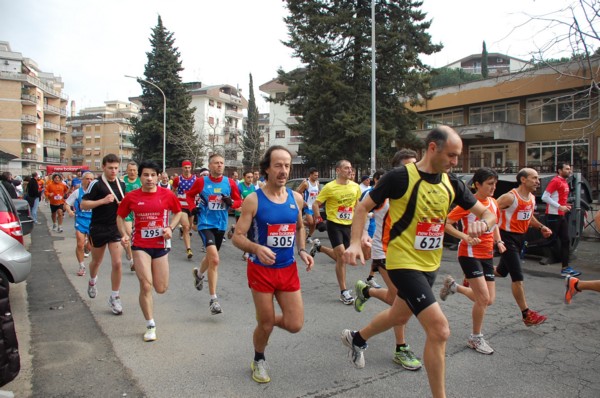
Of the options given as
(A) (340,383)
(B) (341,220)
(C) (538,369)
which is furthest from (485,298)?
(B) (341,220)

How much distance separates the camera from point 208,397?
3.41m

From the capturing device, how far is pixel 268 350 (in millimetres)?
4398

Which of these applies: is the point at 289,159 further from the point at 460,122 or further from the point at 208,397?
the point at 460,122

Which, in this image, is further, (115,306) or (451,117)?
(451,117)

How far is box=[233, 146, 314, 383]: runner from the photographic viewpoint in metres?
3.64

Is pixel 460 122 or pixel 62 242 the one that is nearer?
pixel 62 242

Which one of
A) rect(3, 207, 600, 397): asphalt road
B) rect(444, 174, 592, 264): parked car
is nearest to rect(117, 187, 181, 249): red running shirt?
rect(3, 207, 600, 397): asphalt road

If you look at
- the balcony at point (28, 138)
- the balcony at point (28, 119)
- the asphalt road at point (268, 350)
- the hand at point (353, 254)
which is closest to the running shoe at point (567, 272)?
the asphalt road at point (268, 350)

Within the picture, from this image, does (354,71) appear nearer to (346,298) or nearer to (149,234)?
(346,298)

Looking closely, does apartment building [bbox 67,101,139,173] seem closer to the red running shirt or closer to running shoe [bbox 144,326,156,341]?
the red running shirt

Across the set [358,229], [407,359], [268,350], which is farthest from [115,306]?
[358,229]

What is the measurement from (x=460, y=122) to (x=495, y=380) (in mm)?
32653

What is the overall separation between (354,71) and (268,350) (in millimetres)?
21887

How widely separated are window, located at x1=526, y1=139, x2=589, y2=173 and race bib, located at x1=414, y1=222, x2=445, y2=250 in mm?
26373
